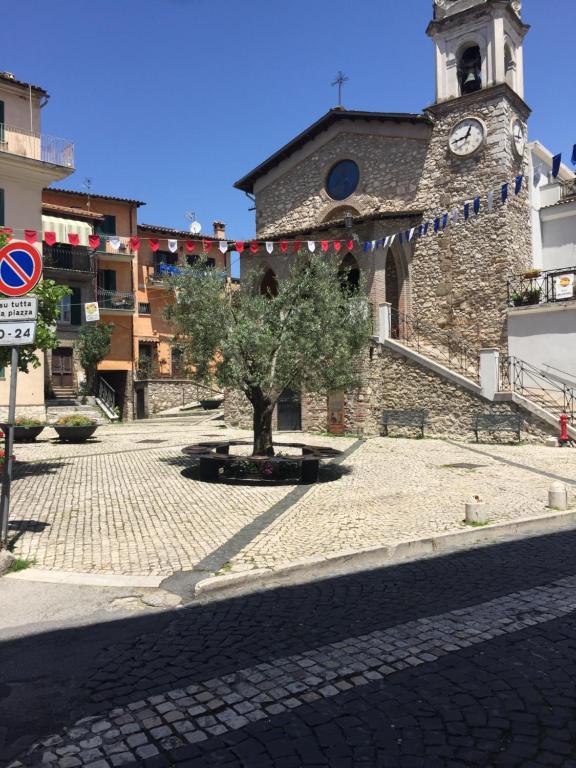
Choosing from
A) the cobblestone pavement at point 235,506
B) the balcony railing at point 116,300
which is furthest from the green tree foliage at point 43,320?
the balcony railing at point 116,300

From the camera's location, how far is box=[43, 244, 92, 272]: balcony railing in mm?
30141

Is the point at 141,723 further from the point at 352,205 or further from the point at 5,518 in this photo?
the point at 352,205

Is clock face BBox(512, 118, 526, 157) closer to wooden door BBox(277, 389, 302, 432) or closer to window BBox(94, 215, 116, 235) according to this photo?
wooden door BBox(277, 389, 302, 432)

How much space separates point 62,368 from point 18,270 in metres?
26.5

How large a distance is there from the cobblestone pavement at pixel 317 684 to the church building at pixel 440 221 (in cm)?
1431

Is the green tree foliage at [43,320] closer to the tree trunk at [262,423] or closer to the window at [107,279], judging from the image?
the tree trunk at [262,423]

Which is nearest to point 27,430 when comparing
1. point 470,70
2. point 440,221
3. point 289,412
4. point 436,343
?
point 289,412

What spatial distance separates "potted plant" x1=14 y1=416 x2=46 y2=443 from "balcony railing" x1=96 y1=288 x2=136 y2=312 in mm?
15690

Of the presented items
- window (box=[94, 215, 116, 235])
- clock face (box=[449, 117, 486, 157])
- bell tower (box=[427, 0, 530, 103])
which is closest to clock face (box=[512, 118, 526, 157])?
clock face (box=[449, 117, 486, 157])

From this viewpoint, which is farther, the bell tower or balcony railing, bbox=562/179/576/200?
balcony railing, bbox=562/179/576/200

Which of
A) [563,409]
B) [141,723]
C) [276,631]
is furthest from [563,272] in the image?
[141,723]

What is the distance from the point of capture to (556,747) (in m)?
2.77

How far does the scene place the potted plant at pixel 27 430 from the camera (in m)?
17.6

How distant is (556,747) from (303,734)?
1.22 m
